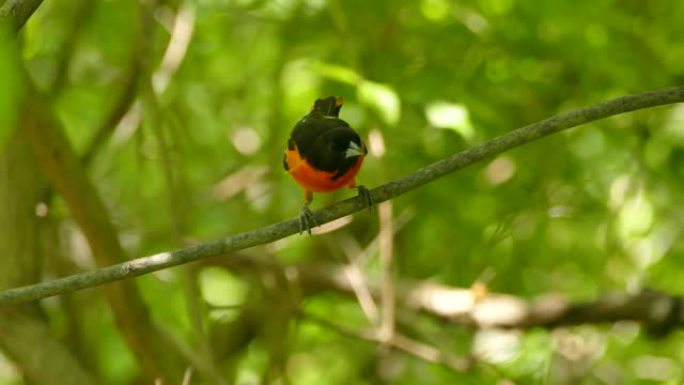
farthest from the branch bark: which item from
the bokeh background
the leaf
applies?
the leaf

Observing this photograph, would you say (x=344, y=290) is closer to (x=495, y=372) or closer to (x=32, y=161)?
(x=495, y=372)

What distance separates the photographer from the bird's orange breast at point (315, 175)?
3107mm

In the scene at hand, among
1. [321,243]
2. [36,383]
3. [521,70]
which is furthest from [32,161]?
[321,243]

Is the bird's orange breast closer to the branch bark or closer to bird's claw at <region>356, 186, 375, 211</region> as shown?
bird's claw at <region>356, 186, 375, 211</region>

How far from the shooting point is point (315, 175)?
10.2ft

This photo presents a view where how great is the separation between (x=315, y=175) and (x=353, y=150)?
18 centimetres

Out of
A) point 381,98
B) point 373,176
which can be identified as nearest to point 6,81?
point 381,98

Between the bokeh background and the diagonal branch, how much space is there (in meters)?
1.20

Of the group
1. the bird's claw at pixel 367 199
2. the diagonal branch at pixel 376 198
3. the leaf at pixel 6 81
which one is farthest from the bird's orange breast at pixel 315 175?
the leaf at pixel 6 81

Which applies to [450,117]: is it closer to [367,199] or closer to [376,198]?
[367,199]

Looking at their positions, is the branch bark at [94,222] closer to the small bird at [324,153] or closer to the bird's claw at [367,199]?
the small bird at [324,153]

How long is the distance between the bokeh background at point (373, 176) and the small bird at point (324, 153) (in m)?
0.35

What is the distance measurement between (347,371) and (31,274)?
2463mm

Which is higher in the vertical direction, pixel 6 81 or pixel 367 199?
pixel 367 199
